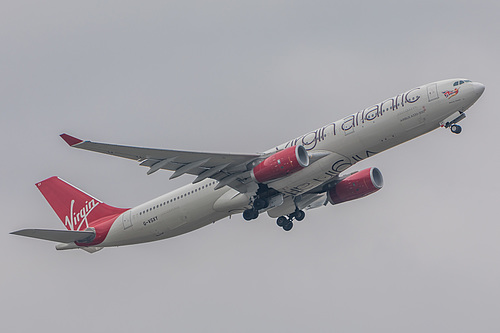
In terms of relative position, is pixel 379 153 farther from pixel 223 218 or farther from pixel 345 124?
pixel 223 218

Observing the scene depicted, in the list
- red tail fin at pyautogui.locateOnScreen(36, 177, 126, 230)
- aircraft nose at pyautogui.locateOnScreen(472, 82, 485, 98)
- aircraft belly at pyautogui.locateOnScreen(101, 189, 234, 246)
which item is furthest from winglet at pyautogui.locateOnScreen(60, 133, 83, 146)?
aircraft nose at pyautogui.locateOnScreen(472, 82, 485, 98)

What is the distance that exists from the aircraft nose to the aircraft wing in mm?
12317

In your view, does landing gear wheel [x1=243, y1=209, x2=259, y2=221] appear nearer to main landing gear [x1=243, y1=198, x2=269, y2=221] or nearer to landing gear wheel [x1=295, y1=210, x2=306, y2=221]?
main landing gear [x1=243, y1=198, x2=269, y2=221]

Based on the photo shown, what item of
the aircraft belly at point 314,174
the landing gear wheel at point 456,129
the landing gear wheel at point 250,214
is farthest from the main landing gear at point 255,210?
the landing gear wheel at point 456,129

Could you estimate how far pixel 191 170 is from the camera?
158ft

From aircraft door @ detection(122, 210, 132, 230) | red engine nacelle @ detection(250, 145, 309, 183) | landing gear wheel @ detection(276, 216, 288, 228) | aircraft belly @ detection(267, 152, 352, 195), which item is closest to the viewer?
red engine nacelle @ detection(250, 145, 309, 183)

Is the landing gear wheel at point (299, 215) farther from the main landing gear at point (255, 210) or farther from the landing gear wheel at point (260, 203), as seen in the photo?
the landing gear wheel at point (260, 203)

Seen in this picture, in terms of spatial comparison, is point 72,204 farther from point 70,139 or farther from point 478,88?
point 478,88

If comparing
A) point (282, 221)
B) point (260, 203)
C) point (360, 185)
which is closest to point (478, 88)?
point (360, 185)

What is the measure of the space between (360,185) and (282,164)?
9041 millimetres

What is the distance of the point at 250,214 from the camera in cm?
5050

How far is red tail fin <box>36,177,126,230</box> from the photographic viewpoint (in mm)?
56156

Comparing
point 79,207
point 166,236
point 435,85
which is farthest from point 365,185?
point 79,207

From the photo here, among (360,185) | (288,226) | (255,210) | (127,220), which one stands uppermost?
(360,185)
